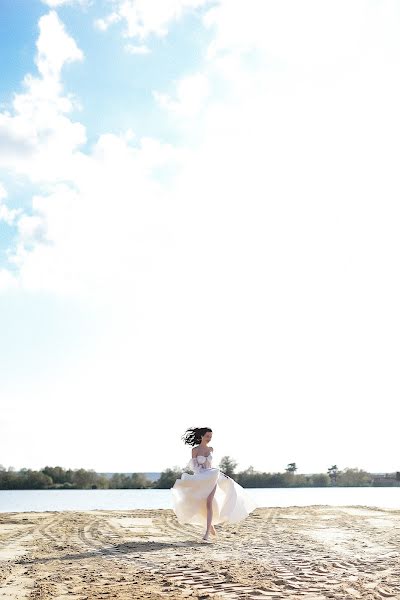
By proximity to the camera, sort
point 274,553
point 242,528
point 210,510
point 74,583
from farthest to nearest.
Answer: point 242,528 < point 210,510 < point 274,553 < point 74,583

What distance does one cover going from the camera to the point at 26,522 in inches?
614

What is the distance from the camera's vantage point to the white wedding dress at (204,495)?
12.0m

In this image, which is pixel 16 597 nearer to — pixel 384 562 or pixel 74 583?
pixel 74 583

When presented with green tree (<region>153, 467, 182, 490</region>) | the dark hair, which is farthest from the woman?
green tree (<region>153, 467, 182, 490</region>)

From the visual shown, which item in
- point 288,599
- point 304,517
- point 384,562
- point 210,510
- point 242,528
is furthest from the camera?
point 304,517

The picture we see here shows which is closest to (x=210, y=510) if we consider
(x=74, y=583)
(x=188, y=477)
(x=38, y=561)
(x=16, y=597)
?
(x=188, y=477)

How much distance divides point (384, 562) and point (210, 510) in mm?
4045

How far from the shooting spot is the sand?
6.41 m

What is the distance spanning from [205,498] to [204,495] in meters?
0.06

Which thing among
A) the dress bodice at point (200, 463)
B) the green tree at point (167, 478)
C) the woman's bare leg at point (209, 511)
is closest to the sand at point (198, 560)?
the woman's bare leg at point (209, 511)

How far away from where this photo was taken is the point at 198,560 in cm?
856

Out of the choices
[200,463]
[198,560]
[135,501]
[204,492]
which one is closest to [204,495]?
[204,492]

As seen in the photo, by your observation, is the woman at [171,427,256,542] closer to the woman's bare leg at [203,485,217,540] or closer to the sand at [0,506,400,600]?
the woman's bare leg at [203,485,217,540]

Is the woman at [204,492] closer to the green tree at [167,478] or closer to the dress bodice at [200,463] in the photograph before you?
the dress bodice at [200,463]
